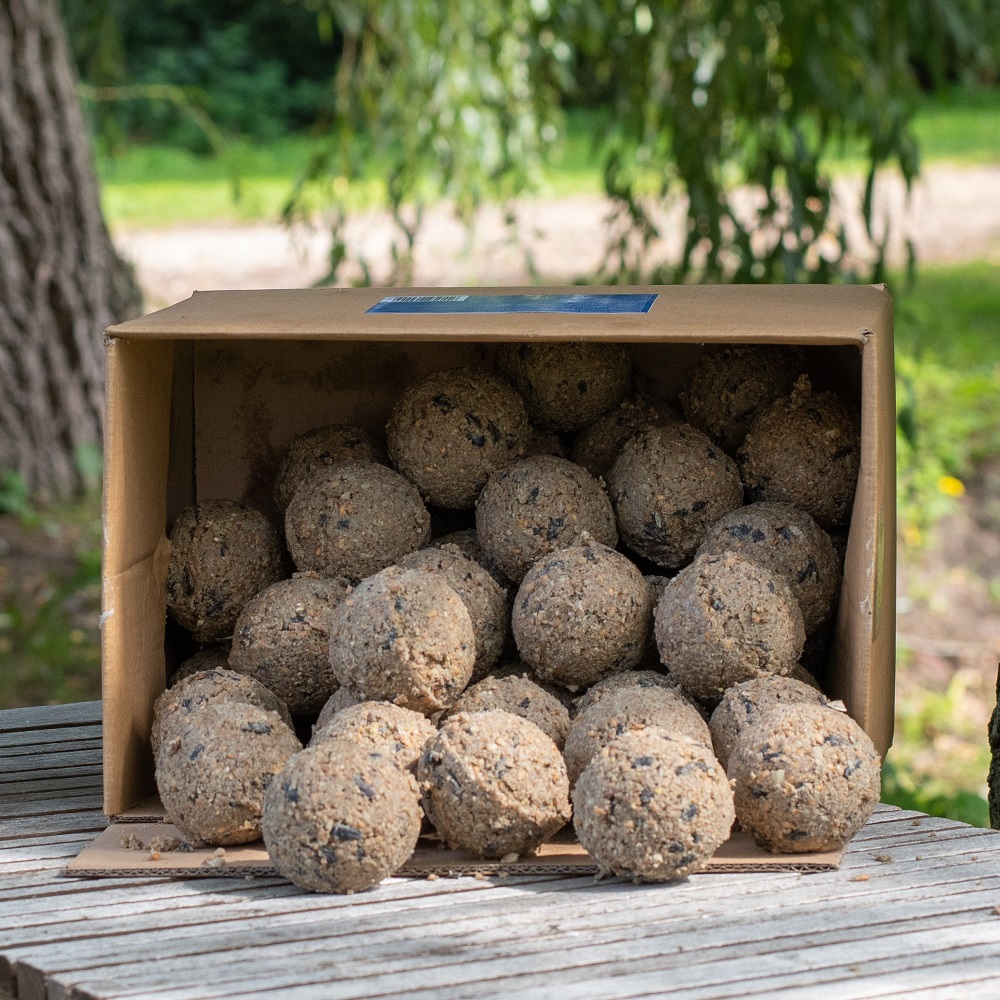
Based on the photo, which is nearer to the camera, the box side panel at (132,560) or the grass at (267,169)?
the box side panel at (132,560)

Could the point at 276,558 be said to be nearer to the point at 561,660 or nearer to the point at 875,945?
the point at 561,660

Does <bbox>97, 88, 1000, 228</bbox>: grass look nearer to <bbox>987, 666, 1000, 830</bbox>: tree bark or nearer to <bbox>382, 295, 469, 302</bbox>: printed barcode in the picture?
<bbox>382, 295, 469, 302</bbox>: printed barcode

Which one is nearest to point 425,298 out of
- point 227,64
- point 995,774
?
point 995,774

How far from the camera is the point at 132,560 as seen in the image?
219cm

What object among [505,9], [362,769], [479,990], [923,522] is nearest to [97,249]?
[505,9]

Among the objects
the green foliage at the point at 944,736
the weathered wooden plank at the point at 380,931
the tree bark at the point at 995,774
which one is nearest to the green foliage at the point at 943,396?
the green foliage at the point at 944,736

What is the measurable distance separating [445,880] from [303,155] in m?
14.2

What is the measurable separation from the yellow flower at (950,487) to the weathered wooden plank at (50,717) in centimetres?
361

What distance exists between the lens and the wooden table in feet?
4.94

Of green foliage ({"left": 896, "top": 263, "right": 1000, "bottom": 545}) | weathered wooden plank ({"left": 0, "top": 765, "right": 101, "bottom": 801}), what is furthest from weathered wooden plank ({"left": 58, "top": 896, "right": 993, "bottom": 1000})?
green foliage ({"left": 896, "top": 263, "right": 1000, "bottom": 545})

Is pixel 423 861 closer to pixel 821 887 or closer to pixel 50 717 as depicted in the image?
pixel 821 887

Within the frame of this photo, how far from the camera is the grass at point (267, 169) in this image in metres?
11.8

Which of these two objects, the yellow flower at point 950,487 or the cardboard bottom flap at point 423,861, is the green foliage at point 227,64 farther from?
the cardboard bottom flap at point 423,861

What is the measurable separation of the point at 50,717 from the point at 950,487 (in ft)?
12.2
